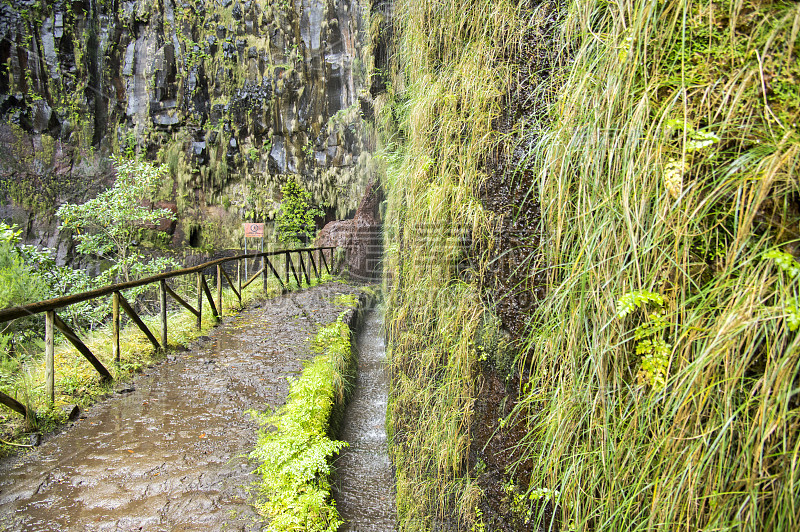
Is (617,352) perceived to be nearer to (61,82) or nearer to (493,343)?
(493,343)

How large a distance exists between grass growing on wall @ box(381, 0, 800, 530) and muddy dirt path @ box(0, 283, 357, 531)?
214 centimetres

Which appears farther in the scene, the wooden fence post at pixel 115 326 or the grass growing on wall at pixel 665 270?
the wooden fence post at pixel 115 326

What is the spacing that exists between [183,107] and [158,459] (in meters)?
19.7

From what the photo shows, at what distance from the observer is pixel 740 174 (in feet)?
3.32

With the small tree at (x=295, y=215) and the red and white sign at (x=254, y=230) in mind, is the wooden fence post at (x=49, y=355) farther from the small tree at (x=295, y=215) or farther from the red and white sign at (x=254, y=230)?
the small tree at (x=295, y=215)

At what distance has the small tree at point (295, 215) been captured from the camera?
17.3 meters

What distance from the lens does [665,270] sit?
112cm

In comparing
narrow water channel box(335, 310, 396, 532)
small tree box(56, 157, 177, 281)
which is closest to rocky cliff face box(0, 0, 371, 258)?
small tree box(56, 157, 177, 281)

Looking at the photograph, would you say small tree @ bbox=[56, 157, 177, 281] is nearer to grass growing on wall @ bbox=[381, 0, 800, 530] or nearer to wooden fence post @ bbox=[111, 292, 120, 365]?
wooden fence post @ bbox=[111, 292, 120, 365]

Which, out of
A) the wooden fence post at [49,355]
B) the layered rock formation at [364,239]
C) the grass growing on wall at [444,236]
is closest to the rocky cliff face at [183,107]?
the layered rock formation at [364,239]

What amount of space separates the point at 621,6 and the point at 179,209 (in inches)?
805

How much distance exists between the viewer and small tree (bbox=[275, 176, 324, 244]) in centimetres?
1727

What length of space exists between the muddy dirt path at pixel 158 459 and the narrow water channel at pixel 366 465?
0.87m

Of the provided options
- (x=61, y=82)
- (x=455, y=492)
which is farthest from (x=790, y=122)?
(x=61, y=82)
